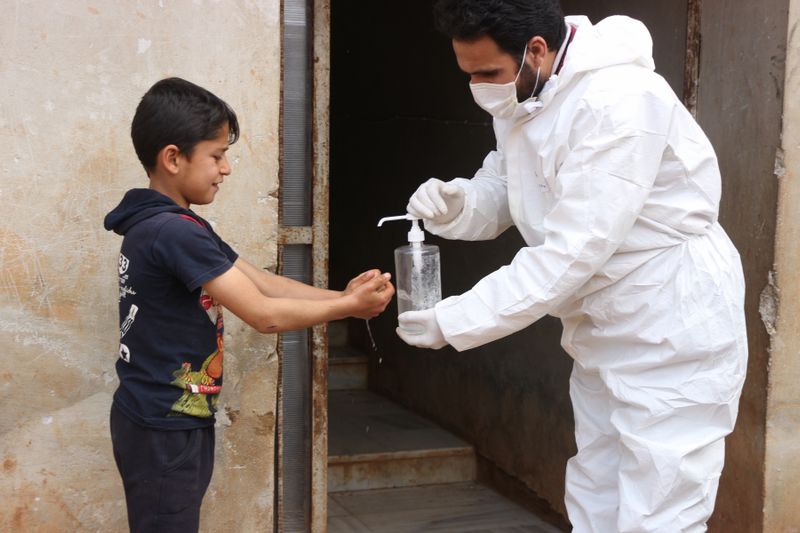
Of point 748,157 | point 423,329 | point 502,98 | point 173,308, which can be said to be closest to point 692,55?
point 748,157

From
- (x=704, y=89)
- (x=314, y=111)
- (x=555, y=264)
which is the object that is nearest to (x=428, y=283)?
(x=555, y=264)

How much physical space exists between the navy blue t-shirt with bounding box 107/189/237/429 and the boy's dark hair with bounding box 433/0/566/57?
77cm

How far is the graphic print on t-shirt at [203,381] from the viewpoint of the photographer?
7.38 ft

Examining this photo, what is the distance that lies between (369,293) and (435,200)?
1.16 ft

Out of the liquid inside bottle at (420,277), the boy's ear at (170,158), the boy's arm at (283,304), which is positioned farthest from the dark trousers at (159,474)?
the liquid inside bottle at (420,277)

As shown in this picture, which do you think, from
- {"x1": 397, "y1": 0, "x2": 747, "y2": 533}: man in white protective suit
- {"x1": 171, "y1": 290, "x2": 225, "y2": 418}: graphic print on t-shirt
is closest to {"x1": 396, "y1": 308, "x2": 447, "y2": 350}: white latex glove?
{"x1": 397, "y1": 0, "x2": 747, "y2": 533}: man in white protective suit

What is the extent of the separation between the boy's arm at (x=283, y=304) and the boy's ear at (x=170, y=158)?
27 cm

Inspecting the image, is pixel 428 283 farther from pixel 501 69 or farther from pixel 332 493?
pixel 332 493

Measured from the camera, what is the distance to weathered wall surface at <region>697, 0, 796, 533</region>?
3.30 metres

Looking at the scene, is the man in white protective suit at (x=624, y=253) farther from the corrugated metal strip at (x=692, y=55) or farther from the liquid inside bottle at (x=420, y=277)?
the corrugated metal strip at (x=692, y=55)

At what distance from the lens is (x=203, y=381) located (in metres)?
2.29

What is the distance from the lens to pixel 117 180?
276cm

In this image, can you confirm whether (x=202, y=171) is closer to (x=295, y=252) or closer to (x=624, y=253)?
(x=295, y=252)

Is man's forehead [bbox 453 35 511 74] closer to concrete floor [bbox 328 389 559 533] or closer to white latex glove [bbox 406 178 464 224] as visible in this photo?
white latex glove [bbox 406 178 464 224]
